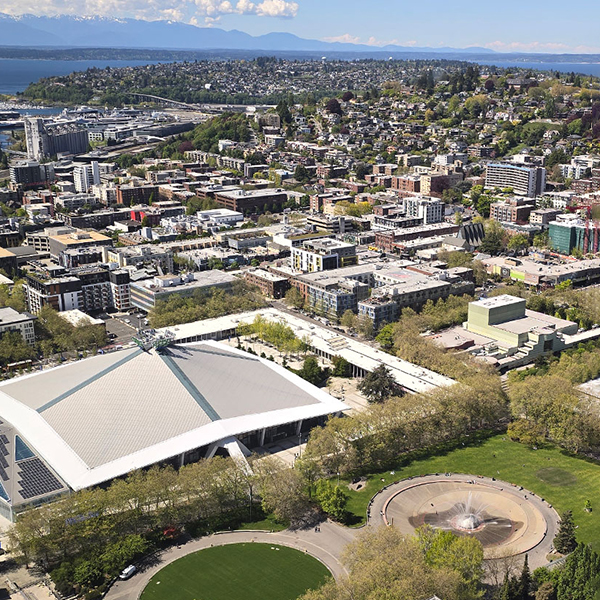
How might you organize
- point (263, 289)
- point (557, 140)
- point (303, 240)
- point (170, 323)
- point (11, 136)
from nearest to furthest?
1. point (170, 323)
2. point (263, 289)
3. point (303, 240)
4. point (557, 140)
5. point (11, 136)

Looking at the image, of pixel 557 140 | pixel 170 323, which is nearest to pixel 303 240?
pixel 170 323

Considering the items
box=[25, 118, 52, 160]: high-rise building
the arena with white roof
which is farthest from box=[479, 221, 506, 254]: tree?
box=[25, 118, 52, 160]: high-rise building

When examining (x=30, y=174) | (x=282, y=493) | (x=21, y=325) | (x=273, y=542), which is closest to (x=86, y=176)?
(x=30, y=174)

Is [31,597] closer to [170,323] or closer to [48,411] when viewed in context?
[48,411]

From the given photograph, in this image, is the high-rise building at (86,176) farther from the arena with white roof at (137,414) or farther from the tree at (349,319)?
the arena with white roof at (137,414)

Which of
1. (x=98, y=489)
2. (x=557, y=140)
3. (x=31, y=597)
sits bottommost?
(x=31, y=597)
